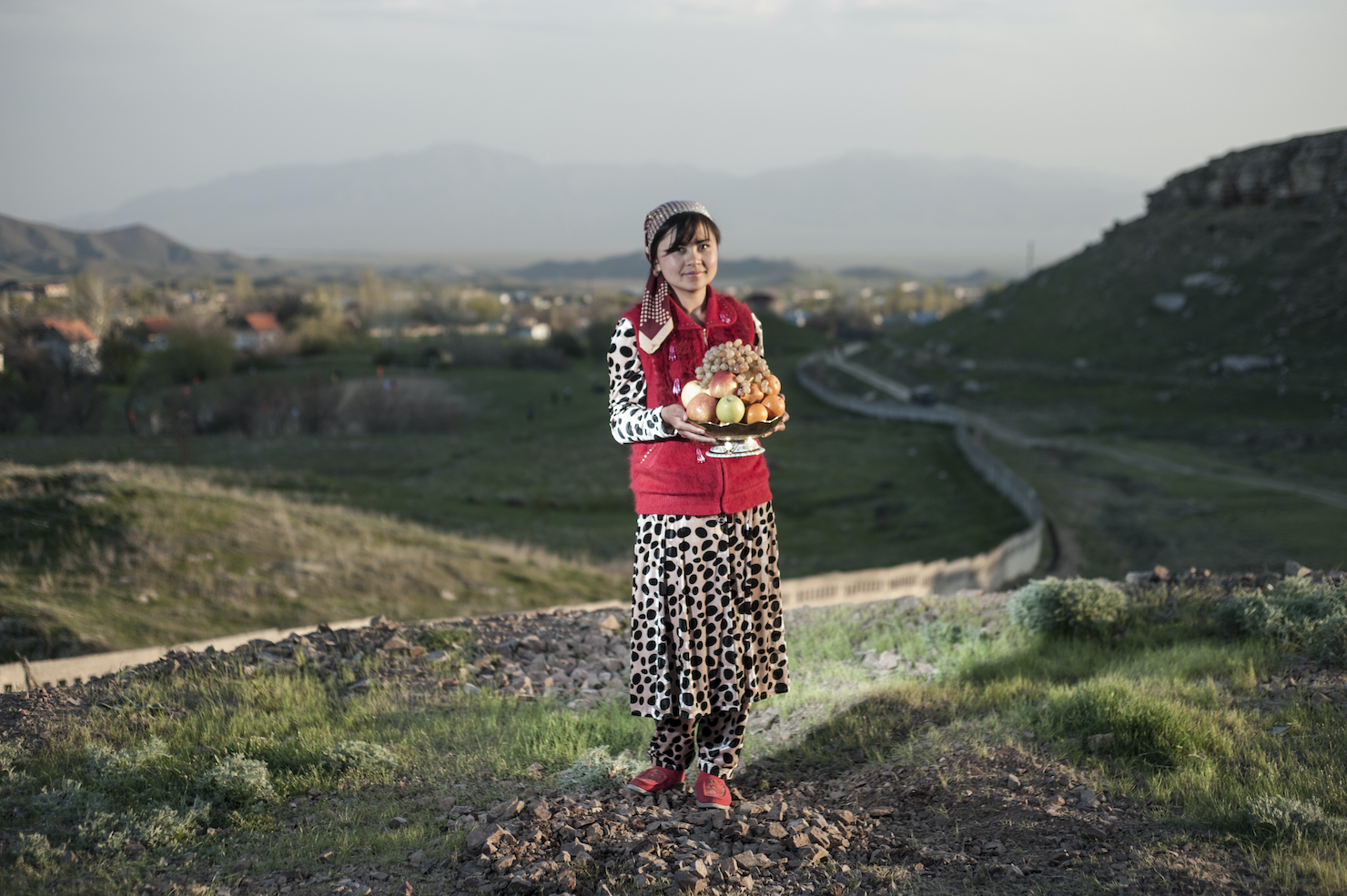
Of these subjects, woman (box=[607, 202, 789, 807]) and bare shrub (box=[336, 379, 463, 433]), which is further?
bare shrub (box=[336, 379, 463, 433])

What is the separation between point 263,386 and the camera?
52562 millimetres

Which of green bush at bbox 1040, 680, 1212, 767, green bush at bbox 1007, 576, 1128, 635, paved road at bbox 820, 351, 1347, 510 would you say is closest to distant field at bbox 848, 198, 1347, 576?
paved road at bbox 820, 351, 1347, 510

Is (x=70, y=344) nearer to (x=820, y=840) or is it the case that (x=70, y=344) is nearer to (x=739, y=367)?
(x=739, y=367)

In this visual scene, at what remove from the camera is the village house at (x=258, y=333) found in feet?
238

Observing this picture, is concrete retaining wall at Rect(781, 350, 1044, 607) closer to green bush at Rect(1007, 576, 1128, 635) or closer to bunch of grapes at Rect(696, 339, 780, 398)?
green bush at Rect(1007, 576, 1128, 635)

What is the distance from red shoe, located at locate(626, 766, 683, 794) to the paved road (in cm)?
2573

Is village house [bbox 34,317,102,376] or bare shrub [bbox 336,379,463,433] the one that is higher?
village house [bbox 34,317,102,376]

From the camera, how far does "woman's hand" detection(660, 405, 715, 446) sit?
12.0 ft

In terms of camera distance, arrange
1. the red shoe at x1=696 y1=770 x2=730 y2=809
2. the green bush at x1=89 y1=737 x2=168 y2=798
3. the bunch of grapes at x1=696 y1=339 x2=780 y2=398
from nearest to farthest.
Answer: the bunch of grapes at x1=696 y1=339 x2=780 y2=398 → the red shoe at x1=696 y1=770 x2=730 y2=809 → the green bush at x1=89 y1=737 x2=168 y2=798

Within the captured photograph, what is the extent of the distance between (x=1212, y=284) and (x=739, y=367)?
211ft

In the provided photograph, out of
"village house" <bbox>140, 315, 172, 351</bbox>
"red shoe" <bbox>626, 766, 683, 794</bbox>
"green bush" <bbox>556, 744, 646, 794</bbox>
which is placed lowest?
"green bush" <bbox>556, 744, 646, 794</bbox>

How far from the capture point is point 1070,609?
7078 millimetres

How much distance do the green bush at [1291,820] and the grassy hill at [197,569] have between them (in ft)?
39.4

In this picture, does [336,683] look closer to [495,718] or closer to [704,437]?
[495,718]
